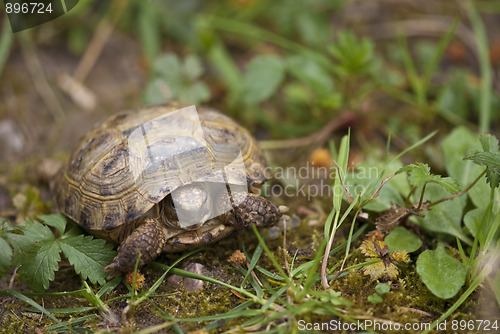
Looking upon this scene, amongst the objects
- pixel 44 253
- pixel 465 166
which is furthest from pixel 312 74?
pixel 44 253

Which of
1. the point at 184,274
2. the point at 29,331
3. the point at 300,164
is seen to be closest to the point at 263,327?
the point at 184,274

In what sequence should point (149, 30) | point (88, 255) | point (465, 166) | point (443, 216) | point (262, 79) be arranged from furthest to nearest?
point (149, 30) < point (262, 79) < point (465, 166) < point (443, 216) < point (88, 255)

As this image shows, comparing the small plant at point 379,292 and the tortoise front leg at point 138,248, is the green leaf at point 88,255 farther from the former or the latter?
the small plant at point 379,292

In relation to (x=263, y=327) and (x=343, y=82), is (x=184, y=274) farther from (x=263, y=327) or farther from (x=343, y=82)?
(x=343, y=82)

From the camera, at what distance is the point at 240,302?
7.68 ft

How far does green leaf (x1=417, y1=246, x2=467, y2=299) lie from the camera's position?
2.22 meters

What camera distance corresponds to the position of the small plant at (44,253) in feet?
7.59

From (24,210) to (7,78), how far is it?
1736mm

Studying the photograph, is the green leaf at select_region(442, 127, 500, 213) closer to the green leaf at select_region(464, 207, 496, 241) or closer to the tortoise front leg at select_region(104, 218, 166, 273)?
the green leaf at select_region(464, 207, 496, 241)

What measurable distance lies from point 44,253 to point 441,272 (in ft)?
7.03

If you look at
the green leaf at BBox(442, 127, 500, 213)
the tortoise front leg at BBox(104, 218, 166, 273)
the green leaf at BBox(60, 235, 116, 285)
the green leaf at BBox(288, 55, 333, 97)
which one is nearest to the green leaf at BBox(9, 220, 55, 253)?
the green leaf at BBox(60, 235, 116, 285)

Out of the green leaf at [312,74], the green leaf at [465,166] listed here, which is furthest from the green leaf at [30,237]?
the green leaf at [465,166]

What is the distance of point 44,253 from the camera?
2.36 meters

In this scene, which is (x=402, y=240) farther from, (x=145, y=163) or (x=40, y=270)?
(x=40, y=270)
